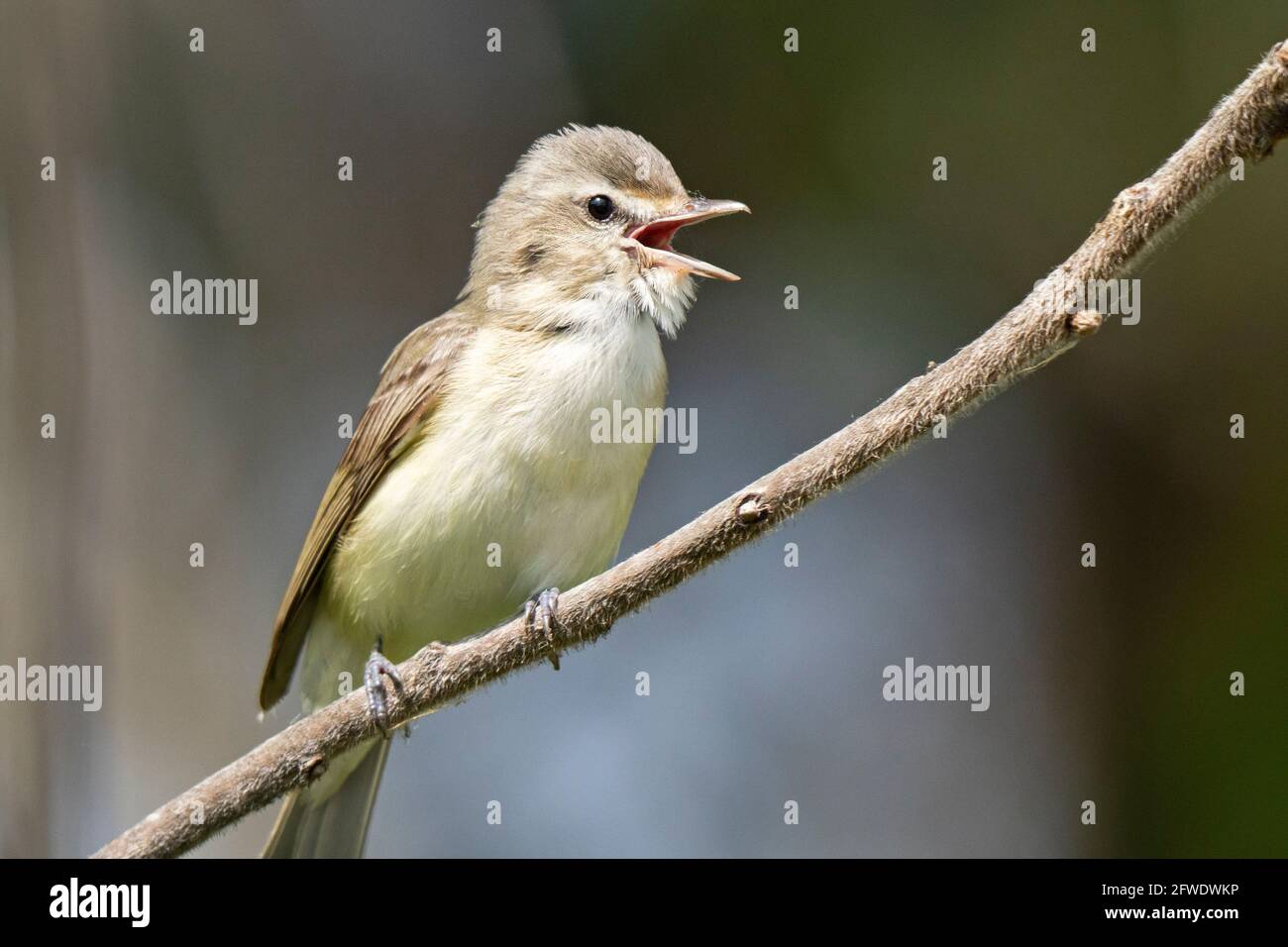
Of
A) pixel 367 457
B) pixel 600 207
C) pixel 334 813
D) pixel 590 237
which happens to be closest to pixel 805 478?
pixel 590 237

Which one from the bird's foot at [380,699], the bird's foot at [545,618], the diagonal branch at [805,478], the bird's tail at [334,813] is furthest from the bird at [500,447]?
the bird's foot at [545,618]

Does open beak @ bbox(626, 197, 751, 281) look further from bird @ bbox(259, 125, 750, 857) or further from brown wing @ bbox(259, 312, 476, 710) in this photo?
brown wing @ bbox(259, 312, 476, 710)

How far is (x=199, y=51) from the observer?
278 inches

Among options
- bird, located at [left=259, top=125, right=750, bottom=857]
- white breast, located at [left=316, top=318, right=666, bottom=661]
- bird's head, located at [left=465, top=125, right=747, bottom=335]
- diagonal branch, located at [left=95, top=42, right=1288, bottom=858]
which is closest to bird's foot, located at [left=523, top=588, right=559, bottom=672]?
diagonal branch, located at [left=95, top=42, right=1288, bottom=858]

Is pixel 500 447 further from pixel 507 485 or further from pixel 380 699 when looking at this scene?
pixel 380 699

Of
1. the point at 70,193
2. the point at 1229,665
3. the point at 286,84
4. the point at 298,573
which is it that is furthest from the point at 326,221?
the point at 1229,665

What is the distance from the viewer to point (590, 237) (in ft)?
15.8

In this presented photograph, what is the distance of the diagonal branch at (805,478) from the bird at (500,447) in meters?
0.64

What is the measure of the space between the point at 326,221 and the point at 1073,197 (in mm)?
4072

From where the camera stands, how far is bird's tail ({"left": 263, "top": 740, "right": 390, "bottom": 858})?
4949 millimetres

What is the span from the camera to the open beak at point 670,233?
462 cm

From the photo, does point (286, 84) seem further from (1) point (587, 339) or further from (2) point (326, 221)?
(1) point (587, 339)

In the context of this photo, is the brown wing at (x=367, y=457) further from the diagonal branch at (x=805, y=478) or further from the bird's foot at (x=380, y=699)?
the diagonal branch at (x=805, y=478)

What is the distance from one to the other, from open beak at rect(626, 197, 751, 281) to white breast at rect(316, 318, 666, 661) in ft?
0.81
